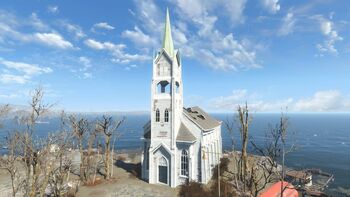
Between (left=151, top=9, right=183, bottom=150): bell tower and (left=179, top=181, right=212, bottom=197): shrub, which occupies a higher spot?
(left=151, top=9, right=183, bottom=150): bell tower

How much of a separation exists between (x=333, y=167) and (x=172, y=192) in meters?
64.4

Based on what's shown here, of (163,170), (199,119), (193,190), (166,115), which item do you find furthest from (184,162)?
(199,119)

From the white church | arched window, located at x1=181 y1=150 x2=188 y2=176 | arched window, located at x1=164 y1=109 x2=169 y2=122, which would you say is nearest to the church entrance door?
the white church

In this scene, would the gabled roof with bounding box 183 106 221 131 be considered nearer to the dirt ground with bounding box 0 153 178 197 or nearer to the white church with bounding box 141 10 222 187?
the white church with bounding box 141 10 222 187

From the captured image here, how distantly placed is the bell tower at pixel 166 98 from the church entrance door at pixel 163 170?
2.67 m

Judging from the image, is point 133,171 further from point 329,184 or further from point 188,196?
point 329,184

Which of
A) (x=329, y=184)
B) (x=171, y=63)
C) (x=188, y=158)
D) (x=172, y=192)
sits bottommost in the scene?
(x=329, y=184)

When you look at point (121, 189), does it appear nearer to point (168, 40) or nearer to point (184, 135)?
point (184, 135)

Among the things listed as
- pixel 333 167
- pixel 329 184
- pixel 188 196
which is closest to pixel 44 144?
pixel 188 196

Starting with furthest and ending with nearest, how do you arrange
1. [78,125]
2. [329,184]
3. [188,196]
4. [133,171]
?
[329,184] → [133,171] → [78,125] → [188,196]

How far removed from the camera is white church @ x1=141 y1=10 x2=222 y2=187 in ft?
125

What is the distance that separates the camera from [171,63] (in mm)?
39594

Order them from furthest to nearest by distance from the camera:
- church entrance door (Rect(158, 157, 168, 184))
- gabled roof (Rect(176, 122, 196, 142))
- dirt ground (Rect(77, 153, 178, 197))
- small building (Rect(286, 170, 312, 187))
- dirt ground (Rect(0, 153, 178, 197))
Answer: small building (Rect(286, 170, 312, 187)) < church entrance door (Rect(158, 157, 168, 184)) < gabled roof (Rect(176, 122, 196, 142)) < dirt ground (Rect(77, 153, 178, 197)) < dirt ground (Rect(0, 153, 178, 197))

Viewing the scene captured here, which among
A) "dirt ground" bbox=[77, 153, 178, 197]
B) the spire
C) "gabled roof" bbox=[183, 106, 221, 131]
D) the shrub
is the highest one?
the spire
